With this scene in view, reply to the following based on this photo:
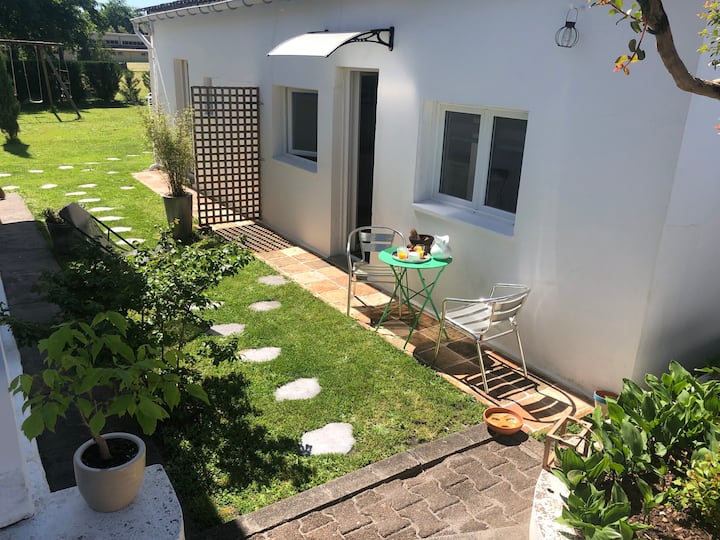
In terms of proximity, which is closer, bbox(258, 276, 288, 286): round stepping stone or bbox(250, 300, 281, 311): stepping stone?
bbox(250, 300, 281, 311): stepping stone

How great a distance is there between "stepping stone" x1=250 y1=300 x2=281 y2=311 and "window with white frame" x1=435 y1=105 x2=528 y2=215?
2.89 metres

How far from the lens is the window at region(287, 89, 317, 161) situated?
11.2 metres

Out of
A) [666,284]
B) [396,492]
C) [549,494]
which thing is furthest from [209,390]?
[666,284]

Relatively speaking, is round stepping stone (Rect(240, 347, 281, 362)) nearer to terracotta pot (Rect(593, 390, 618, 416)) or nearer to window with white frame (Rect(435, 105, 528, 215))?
window with white frame (Rect(435, 105, 528, 215))

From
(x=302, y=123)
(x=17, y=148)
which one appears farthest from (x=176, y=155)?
(x=17, y=148)

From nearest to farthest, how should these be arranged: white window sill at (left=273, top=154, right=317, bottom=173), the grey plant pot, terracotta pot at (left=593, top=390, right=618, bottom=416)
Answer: terracotta pot at (left=593, top=390, right=618, bottom=416)
white window sill at (left=273, top=154, right=317, bottom=173)
the grey plant pot

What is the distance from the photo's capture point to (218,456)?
500 centimetres

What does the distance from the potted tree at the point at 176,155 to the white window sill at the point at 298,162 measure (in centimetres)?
185

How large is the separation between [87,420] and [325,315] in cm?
494

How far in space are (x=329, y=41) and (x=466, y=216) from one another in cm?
348

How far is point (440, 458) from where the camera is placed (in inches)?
201

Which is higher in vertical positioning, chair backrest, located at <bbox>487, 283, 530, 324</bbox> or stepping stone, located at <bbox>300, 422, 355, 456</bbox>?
chair backrest, located at <bbox>487, 283, 530, 324</bbox>

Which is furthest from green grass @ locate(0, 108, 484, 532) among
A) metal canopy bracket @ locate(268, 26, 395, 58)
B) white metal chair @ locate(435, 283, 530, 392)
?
metal canopy bracket @ locate(268, 26, 395, 58)

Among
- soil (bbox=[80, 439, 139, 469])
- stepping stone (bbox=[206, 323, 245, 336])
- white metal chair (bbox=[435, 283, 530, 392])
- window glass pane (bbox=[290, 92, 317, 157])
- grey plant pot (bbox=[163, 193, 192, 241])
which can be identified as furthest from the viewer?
grey plant pot (bbox=[163, 193, 192, 241])
